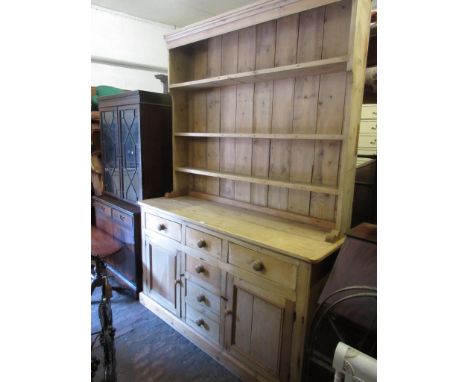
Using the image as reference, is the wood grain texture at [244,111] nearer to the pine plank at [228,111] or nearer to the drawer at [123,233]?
the pine plank at [228,111]

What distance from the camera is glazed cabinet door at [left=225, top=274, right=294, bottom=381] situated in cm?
147

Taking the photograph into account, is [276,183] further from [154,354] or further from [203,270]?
[154,354]

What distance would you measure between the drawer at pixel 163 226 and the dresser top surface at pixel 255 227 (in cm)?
7

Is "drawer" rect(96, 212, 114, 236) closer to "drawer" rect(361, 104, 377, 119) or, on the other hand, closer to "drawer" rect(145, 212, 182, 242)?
"drawer" rect(145, 212, 182, 242)

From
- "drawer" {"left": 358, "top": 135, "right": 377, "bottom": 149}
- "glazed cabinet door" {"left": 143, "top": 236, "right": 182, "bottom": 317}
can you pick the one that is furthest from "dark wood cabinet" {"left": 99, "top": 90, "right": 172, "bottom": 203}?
"drawer" {"left": 358, "top": 135, "right": 377, "bottom": 149}

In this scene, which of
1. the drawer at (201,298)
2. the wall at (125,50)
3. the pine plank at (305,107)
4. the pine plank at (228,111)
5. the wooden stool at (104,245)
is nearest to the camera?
the pine plank at (305,107)

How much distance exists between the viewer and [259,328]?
158 cm

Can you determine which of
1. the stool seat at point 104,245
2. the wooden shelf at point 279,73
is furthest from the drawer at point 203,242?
the wooden shelf at point 279,73

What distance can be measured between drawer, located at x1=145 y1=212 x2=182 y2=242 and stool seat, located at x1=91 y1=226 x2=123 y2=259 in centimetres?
42

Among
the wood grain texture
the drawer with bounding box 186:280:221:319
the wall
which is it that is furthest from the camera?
the wall

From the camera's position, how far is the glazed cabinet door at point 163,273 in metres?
2.04

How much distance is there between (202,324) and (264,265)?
0.73 m

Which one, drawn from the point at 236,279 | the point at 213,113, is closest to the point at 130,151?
the point at 213,113

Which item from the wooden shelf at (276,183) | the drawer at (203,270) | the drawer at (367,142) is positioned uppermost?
the drawer at (367,142)
